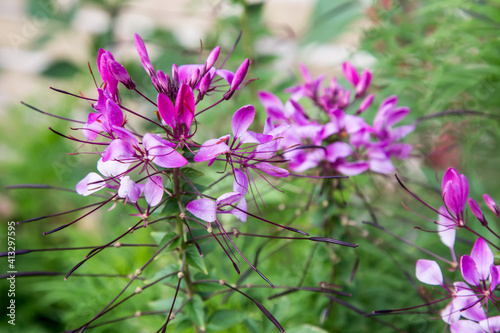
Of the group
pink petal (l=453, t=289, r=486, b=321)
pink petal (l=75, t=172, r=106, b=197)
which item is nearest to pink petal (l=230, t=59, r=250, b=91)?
pink petal (l=75, t=172, r=106, b=197)

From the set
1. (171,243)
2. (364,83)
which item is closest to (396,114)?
(364,83)

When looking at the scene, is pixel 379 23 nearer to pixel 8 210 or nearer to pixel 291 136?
pixel 291 136

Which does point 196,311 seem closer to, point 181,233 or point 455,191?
point 181,233

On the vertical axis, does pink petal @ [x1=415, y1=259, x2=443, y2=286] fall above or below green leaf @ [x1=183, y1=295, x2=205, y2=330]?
above

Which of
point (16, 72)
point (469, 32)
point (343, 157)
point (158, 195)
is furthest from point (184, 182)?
point (16, 72)

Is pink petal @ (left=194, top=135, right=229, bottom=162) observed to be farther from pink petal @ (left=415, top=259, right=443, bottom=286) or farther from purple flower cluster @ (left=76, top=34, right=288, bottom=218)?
pink petal @ (left=415, top=259, right=443, bottom=286)

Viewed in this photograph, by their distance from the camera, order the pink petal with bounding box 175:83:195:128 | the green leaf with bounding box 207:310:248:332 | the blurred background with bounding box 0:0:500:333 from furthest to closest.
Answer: the blurred background with bounding box 0:0:500:333, the green leaf with bounding box 207:310:248:332, the pink petal with bounding box 175:83:195:128
